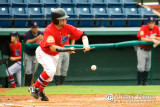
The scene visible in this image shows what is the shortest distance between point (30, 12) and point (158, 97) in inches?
286

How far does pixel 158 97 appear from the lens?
256 inches

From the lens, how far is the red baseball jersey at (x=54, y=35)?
5.87m

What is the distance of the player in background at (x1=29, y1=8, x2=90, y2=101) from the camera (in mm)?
5812

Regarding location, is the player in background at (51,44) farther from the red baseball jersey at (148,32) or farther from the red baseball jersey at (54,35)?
the red baseball jersey at (148,32)

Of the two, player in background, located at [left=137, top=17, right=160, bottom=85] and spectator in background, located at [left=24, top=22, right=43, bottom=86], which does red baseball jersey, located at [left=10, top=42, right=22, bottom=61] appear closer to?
spectator in background, located at [left=24, top=22, right=43, bottom=86]

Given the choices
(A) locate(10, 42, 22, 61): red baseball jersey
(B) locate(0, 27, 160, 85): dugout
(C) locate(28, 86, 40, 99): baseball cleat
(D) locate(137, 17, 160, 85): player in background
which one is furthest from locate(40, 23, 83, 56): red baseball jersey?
(A) locate(10, 42, 22, 61): red baseball jersey

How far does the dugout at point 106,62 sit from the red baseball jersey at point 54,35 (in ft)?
13.1

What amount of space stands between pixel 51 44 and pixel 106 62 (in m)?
6.15

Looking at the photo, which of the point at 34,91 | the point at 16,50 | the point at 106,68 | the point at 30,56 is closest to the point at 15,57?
the point at 16,50

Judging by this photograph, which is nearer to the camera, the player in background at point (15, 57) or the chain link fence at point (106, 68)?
the player in background at point (15, 57)

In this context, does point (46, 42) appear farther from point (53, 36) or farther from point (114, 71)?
point (114, 71)

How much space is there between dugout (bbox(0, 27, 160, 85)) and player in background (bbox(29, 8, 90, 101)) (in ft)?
13.1

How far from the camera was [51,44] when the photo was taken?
5801 millimetres

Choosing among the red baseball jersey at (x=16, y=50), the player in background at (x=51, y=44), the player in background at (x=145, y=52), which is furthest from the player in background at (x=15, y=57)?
the player in background at (x=51, y=44)
